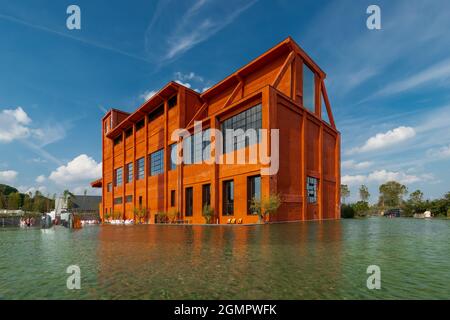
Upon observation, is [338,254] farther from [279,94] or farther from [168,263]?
[279,94]

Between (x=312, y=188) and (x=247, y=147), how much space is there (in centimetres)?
943

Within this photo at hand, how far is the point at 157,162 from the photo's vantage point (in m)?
41.8

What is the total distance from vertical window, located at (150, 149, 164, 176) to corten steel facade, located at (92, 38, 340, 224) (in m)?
0.15

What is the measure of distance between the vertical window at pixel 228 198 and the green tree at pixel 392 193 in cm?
7715

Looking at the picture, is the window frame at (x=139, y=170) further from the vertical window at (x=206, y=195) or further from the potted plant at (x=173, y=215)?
the vertical window at (x=206, y=195)

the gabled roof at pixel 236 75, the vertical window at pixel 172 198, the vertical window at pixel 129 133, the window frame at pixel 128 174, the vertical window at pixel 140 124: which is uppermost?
the gabled roof at pixel 236 75

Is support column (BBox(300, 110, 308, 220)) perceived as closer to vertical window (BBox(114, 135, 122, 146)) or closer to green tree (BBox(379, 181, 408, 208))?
vertical window (BBox(114, 135, 122, 146))

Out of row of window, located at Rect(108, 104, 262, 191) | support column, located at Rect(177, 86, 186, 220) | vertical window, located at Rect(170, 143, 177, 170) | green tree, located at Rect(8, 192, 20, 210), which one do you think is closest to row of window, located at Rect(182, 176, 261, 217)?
support column, located at Rect(177, 86, 186, 220)

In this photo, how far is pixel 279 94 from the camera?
2592cm

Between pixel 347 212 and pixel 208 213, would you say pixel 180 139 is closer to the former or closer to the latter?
pixel 208 213

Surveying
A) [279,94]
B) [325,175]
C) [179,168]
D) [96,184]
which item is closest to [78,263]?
[279,94]

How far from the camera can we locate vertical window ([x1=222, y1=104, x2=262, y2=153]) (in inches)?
1037

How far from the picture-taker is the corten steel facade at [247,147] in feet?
85.7

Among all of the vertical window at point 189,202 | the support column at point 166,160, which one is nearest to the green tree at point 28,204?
the support column at point 166,160
